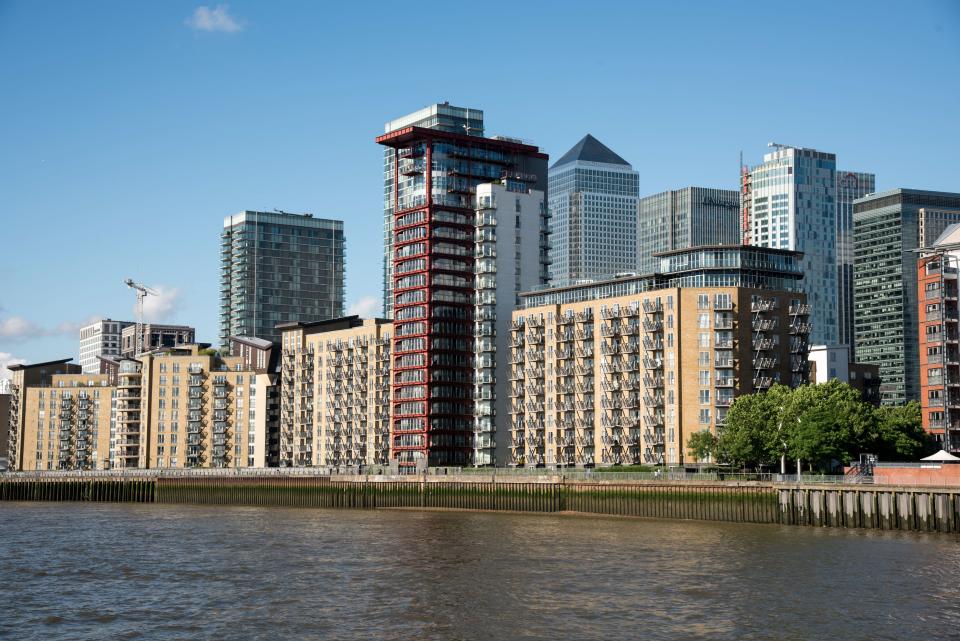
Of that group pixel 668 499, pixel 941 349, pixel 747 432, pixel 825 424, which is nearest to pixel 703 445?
pixel 747 432

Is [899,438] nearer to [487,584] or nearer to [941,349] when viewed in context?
[941,349]

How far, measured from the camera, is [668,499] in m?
144

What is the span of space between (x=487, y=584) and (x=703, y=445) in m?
83.4

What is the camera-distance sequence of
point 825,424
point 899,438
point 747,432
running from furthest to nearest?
point 899,438 → point 747,432 → point 825,424

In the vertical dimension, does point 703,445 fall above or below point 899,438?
below

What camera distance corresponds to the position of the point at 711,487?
5517 inches

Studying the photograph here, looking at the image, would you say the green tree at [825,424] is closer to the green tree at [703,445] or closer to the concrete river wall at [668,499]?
the concrete river wall at [668,499]

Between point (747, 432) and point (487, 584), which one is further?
point (747, 432)

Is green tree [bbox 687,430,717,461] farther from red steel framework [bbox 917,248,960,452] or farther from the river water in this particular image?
red steel framework [bbox 917,248,960,452]

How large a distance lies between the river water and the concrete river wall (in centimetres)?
439

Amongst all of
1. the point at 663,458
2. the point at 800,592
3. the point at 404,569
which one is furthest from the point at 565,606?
the point at 663,458

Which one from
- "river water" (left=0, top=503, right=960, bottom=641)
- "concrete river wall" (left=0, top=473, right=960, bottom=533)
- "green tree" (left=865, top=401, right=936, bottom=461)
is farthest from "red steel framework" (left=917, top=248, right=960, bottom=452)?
"river water" (left=0, top=503, right=960, bottom=641)

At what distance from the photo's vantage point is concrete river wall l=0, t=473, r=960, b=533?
116500 mm

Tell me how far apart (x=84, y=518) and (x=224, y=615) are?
3839 inches
